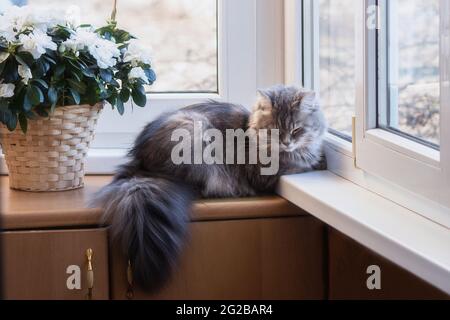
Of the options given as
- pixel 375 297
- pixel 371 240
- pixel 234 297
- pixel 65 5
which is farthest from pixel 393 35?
pixel 65 5

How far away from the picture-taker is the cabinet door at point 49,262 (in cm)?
179

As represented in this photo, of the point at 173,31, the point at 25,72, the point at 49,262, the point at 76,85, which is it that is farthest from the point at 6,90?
the point at 173,31

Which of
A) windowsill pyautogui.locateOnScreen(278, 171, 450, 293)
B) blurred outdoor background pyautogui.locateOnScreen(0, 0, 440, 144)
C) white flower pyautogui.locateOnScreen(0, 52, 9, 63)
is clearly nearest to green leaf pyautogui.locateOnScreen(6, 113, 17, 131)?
white flower pyautogui.locateOnScreen(0, 52, 9, 63)

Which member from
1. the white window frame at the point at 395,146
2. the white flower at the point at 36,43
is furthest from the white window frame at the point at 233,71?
the white window frame at the point at 395,146

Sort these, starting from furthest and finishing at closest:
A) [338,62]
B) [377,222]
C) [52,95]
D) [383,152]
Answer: [338,62], [52,95], [383,152], [377,222]

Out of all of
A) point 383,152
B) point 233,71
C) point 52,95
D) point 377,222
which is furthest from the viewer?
point 233,71

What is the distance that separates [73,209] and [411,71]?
78cm

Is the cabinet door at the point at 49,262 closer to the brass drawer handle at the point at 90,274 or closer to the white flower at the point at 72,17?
the brass drawer handle at the point at 90,274

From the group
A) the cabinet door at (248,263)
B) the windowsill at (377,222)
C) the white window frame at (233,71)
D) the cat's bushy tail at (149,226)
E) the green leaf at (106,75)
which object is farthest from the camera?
the white window frame at (233,71)

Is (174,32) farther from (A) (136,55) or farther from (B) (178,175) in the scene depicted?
(B) (178,175)

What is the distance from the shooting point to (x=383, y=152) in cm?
166

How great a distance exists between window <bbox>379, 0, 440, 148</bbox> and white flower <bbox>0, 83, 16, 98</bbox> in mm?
811

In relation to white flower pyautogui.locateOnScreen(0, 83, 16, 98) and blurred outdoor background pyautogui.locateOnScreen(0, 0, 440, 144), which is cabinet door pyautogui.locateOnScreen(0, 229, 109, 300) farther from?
blurred outdoor background pyautogui.locateOnScreen(0, 0, 440, 144)

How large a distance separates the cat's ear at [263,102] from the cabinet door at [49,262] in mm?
490
